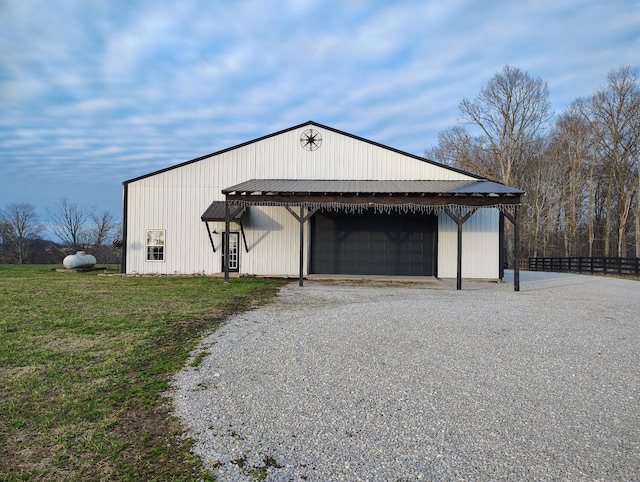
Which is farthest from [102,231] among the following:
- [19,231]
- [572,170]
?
[572,170]

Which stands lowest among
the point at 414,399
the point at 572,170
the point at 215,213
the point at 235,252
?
the point at 414,399

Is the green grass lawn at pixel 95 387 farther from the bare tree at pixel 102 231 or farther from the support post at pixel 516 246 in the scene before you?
the bare tree at pixel 102 231

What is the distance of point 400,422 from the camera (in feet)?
9.26

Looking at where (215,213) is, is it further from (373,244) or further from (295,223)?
(373,244)

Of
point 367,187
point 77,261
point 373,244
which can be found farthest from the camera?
point 77,261

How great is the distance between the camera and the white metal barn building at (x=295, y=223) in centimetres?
1455

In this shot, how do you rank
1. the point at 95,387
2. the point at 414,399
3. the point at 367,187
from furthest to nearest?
the point at 367,187 → the point at 95,387 → the point at 414,399

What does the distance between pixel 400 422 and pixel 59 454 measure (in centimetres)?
218

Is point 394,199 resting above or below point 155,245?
above

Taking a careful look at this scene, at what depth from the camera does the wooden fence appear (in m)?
18.1

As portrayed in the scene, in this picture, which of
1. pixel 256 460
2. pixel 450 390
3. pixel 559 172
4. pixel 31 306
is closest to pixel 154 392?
pixel 256 460

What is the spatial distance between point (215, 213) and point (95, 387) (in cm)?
1098

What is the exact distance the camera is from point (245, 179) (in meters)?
14.9

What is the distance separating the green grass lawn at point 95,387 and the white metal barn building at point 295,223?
23.4 ft
